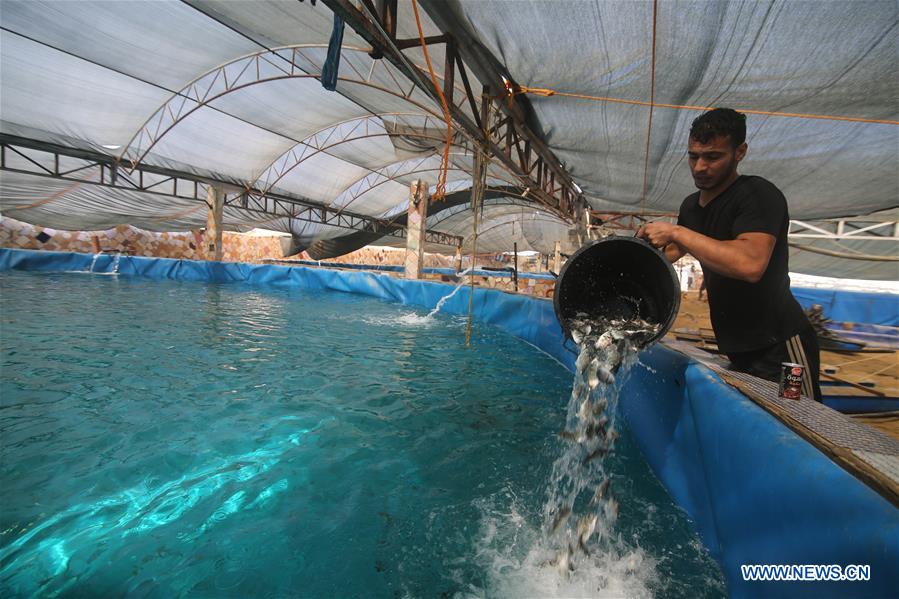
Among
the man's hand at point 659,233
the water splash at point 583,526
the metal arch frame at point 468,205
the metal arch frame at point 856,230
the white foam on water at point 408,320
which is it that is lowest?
the water splash at point 583,526

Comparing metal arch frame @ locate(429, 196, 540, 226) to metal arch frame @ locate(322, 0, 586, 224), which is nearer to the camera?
metal arch frame @ locate(322, 0, 586, 224)

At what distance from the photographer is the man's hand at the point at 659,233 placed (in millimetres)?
1679

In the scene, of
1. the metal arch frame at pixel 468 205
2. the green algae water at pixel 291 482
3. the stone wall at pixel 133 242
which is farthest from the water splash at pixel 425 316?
the stone wall at pixel 133 242

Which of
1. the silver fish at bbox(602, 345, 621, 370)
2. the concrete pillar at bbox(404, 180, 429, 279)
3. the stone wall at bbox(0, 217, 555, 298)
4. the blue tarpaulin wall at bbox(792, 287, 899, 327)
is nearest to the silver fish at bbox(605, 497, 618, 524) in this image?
the silver fish at bbox(602, 345, 621, 370)

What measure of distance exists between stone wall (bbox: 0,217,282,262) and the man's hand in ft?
52.2

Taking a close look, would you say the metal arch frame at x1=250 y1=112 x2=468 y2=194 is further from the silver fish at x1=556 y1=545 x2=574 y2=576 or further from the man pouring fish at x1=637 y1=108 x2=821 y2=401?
the silver fish at x1=556 y1=545 x2=574 y2=576

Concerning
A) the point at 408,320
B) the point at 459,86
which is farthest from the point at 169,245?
the point at 459,86

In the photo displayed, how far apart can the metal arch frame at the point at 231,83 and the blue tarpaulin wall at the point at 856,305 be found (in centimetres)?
1011

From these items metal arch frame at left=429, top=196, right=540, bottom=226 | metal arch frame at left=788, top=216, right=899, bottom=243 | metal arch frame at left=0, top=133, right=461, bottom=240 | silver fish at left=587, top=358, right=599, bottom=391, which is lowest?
silver fish at left=587, top=358, right=599, bottom=391

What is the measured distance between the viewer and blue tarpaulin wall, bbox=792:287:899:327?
8.38 m

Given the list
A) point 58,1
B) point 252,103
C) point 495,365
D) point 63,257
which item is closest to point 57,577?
point 495,365

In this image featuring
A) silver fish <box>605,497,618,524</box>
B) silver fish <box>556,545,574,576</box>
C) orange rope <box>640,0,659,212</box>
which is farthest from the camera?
orange rope <box>640,0,659,212</box>

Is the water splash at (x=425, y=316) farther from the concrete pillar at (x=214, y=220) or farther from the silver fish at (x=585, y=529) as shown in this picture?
the concrete pillar at (x=214, y=220)

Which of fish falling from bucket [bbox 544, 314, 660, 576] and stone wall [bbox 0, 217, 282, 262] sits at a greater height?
stone wall [bbox 0, 217, 282, 262]
